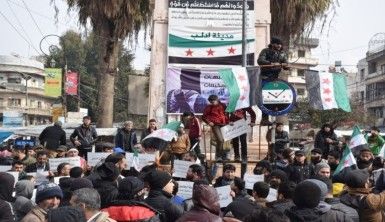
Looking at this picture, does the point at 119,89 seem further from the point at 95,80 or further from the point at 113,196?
the point at 113,196

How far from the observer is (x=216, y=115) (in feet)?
38.1

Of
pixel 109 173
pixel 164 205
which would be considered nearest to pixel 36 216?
pixel 164 205

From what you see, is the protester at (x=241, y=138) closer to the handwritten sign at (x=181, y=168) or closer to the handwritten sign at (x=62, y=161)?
the handwritten sign at (x=181, y=168)

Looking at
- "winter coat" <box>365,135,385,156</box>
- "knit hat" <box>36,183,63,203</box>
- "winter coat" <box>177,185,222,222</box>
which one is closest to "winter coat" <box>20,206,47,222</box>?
"knit hat" <box>36,183,63,203</box>

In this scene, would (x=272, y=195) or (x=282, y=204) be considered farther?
(x=272, y=195)

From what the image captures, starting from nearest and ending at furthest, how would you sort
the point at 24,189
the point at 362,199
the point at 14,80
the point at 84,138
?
the point at 362,199
the point at 24,189
the point at 84,138
the point at 14,80

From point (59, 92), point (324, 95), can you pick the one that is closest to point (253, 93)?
point (324, 95)

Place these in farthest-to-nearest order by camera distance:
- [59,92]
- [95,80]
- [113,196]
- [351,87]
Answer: [351,87], [95,80], [59,92], [113,196]

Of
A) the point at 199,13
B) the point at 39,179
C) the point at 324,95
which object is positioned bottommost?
the point at 39,179

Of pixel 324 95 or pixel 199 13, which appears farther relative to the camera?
pixel 199 13

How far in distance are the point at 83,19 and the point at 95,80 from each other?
37999mm

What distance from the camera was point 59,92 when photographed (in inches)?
1368

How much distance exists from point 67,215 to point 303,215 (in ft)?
6.34

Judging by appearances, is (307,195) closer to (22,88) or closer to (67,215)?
(67,215)
